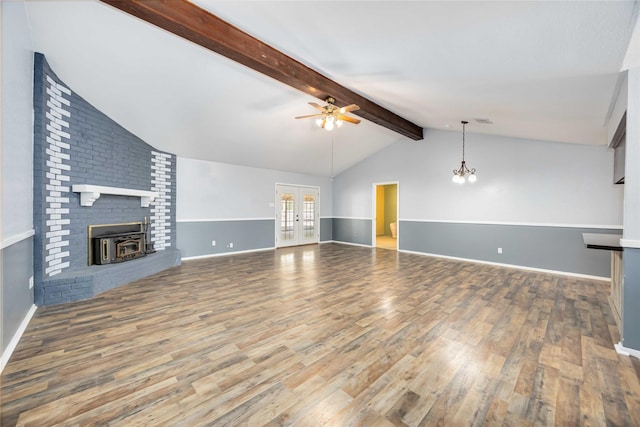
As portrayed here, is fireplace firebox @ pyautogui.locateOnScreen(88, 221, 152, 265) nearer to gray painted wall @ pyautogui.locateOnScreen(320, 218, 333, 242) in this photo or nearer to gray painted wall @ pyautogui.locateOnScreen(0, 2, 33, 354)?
gray painted wall @ pyautogui.locateOnScreen(0, 2, 33, 354)

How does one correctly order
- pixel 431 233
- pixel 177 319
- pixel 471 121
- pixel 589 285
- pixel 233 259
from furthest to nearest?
pixel 431 233, pixel 233 259, pixel 471 121, pixel 589 285, pixel 177 319

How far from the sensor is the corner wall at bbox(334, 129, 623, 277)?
5.09m

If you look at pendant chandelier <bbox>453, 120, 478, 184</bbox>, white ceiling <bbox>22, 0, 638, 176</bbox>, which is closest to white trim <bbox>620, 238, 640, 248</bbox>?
white ceiling <bbox>22, 0, 638, 176</bbox>

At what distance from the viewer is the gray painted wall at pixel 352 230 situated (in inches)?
351

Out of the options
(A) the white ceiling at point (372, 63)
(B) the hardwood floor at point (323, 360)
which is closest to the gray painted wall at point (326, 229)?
(A) the white ceiling at point (372, 63)

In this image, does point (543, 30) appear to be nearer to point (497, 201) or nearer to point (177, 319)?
point (177, 319)

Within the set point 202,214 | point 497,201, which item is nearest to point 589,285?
point 497,201

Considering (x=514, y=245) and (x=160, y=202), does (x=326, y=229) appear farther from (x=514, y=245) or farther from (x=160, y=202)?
(x=514, y=245)

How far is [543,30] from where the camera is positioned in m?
2.01

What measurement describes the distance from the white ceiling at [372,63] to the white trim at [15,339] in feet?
9.94

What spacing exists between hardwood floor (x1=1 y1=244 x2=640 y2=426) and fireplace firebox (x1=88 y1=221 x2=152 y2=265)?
65 cm

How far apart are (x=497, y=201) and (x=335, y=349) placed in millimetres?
5504

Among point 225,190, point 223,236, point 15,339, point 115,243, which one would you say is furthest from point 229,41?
point 223,236

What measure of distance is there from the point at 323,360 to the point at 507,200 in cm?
571
